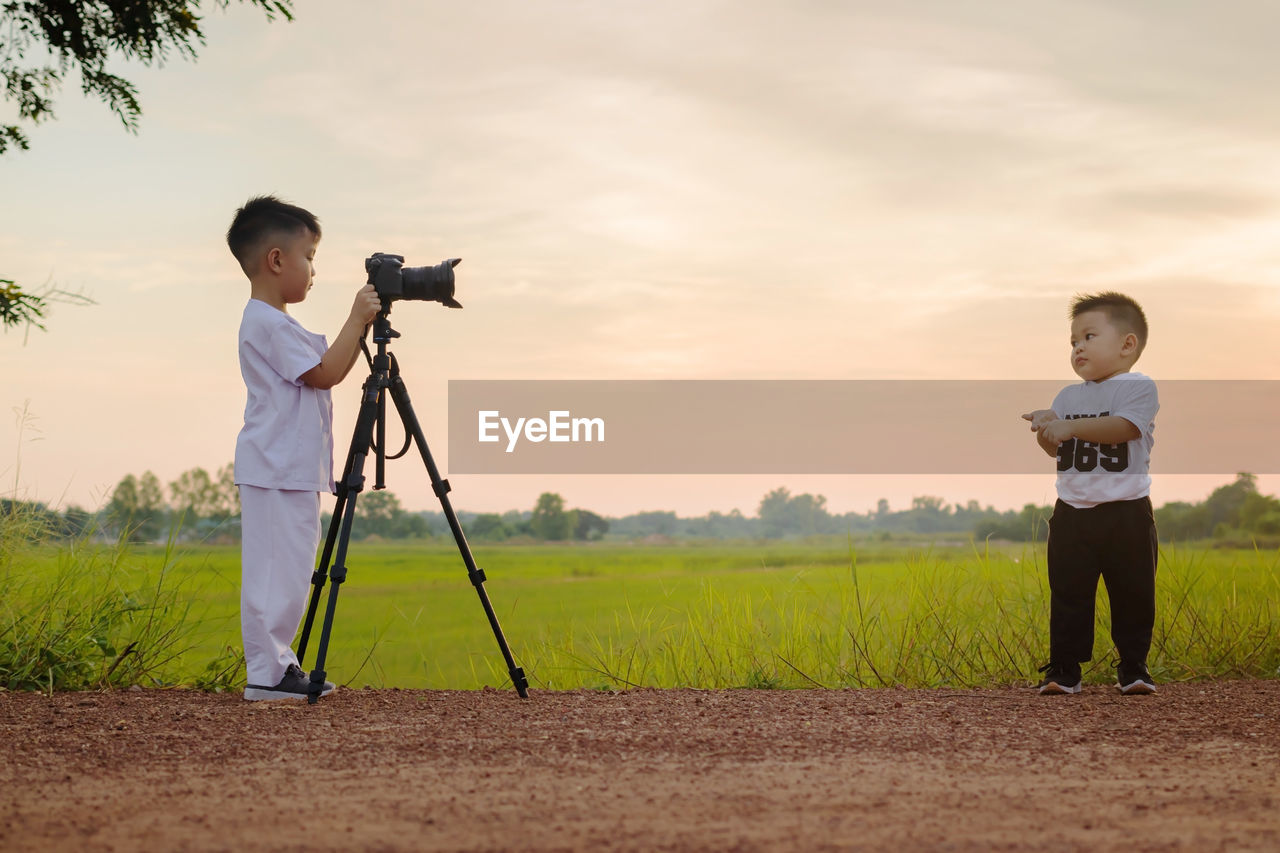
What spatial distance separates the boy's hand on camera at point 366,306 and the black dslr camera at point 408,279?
0.04 metres

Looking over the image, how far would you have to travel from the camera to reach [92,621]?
239 inches

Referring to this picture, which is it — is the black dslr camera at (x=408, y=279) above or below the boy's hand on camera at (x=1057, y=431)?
above

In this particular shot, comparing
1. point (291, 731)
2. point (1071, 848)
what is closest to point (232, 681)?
point (291, 731)

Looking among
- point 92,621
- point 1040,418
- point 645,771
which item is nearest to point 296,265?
point 92,621

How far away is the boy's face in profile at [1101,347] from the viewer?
18.0ft

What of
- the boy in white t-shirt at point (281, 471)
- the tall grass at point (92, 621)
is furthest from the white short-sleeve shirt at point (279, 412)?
the tall grass at point (92, 621)

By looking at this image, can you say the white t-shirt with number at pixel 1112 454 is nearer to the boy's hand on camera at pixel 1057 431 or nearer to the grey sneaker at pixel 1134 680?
the boy's hand on camera at pixel 1057 431

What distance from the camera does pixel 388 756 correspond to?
3898 mm

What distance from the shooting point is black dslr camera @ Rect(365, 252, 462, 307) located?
5.02m

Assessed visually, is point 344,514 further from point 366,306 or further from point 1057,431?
point 1057,431

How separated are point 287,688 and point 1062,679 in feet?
12.9

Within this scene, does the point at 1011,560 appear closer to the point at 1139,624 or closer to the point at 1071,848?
the point at 1139,624

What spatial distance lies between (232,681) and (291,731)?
5.60 feet

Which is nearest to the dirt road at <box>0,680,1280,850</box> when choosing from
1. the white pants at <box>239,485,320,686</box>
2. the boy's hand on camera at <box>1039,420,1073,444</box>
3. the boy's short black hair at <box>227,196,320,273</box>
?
the white pants at <box>239,485,320,686</box>
